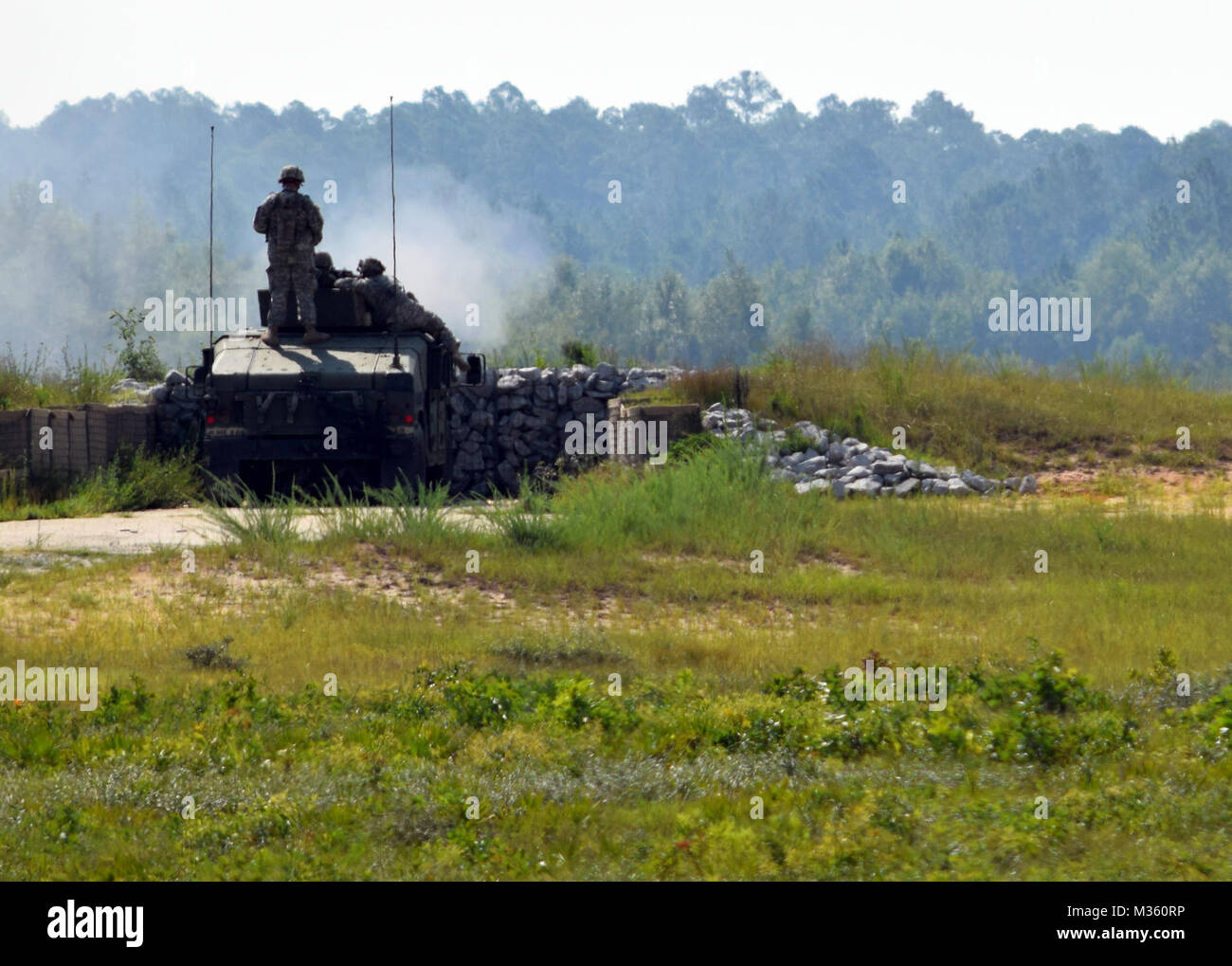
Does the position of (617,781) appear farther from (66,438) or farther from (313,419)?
(66,438)

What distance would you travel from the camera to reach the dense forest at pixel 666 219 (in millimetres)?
98312

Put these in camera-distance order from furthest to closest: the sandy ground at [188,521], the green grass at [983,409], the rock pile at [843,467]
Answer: the green grass at [983,409]
the rock pile at [843,467]
the sandy ground at [188,521]

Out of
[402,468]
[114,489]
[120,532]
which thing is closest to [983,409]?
[402,468]

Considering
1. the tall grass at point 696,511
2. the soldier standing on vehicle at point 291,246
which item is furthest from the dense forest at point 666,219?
the tall grass at point 696,511

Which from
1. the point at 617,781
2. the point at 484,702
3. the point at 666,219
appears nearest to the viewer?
the point at 617,781

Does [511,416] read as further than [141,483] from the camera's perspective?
Yes

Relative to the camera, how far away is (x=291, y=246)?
1634 centimetres

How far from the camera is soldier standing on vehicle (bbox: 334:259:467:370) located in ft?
56.7

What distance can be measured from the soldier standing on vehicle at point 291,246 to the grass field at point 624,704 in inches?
174

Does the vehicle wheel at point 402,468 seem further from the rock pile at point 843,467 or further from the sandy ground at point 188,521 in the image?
Answer: the rock pile at point 843,467

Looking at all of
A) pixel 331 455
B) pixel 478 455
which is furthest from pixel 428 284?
pixel 331 455

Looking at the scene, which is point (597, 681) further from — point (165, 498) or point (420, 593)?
point (165, 498)

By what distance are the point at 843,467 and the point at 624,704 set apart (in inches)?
407
